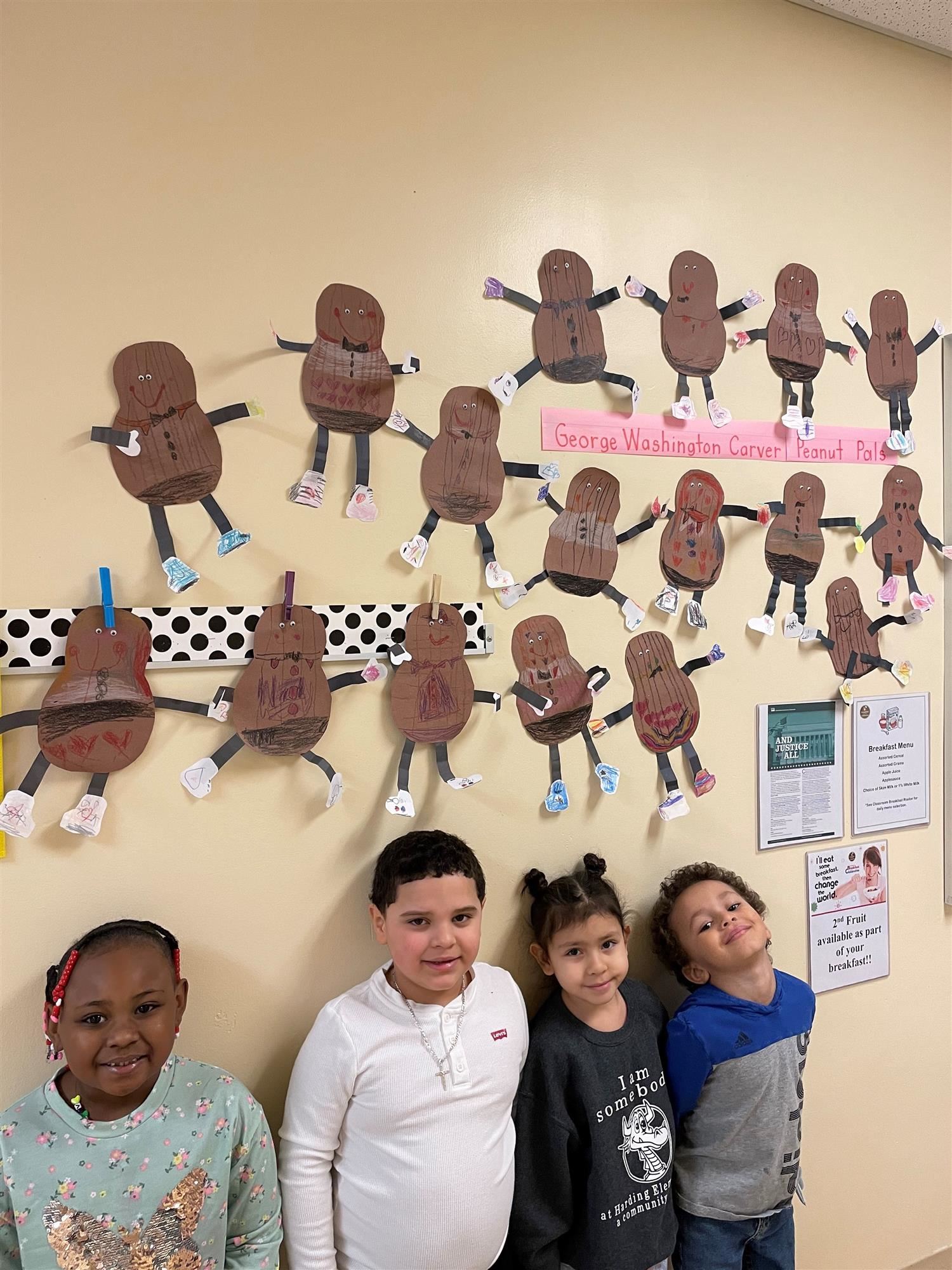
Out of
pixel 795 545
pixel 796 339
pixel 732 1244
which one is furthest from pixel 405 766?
pixel 796 339

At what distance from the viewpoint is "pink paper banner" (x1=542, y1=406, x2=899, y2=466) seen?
62.7 inches

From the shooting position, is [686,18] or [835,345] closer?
[686,18]

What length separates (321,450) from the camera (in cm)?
139

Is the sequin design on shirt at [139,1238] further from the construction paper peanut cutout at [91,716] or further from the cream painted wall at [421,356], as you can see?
the construction paper peanut cutout at [91,716]

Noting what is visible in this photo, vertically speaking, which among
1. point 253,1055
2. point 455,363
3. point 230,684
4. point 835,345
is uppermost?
point 835,345

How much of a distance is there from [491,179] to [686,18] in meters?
0.55

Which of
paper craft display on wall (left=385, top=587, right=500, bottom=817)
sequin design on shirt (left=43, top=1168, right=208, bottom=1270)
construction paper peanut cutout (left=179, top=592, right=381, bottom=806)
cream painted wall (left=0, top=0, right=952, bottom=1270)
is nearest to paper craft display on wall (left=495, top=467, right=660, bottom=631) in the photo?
cream painted wall (left=0, top=0, right=952, bottom=1270)

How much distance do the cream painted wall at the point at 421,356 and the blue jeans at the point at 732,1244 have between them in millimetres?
232

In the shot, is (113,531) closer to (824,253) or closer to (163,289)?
(163,289)

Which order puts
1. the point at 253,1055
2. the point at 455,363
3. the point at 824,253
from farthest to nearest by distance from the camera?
1. the point at 824,253
2. the point at 455,363
3. the point at 253,1055

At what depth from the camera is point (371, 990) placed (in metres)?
1.39

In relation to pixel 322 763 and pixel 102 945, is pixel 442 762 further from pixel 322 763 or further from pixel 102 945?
pixel 102 945

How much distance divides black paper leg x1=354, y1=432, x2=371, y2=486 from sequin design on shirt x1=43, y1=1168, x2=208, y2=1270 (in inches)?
38.9

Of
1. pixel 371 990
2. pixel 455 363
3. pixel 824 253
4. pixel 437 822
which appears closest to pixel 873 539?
pixel 824 253
